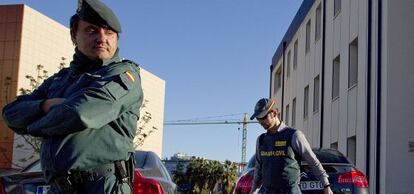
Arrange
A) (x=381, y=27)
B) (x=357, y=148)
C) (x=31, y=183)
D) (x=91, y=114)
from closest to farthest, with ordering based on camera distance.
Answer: (x=91, y=114)
(x=31, y=183)
(x=381, y=27)
(x=357, y=148)

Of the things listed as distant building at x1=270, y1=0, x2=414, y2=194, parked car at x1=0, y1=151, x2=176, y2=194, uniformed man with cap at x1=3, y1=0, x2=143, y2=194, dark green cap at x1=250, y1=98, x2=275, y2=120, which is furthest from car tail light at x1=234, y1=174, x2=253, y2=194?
distant building at x1=270, y1=0, x2=414, y2=194

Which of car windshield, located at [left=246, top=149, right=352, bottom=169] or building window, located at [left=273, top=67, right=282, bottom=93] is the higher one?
building window, located at [left=273, top=67, right=282, bottom=93]

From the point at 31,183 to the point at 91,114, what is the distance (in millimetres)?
4265

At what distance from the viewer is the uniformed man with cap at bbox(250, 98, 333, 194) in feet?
23.4

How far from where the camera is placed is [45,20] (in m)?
32.9

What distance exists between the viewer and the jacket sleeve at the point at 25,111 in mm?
3254

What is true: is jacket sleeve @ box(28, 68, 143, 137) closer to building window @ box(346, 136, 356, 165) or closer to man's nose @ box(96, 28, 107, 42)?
man's nose @ box(96, 28, 107, 42)

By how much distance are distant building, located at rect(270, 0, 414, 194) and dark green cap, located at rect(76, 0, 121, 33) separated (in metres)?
14.3

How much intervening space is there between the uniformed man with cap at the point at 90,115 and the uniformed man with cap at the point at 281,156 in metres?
3.97

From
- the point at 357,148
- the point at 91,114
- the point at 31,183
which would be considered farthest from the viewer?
the point at 357,148

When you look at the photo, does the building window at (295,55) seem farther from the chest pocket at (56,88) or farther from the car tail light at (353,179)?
the chest pocket at (56,88)

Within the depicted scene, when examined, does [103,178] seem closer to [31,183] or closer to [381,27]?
[31,183]

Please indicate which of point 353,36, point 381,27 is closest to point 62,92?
point 381,27

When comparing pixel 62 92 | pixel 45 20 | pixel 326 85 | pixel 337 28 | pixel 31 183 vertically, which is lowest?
pixel 31 183
